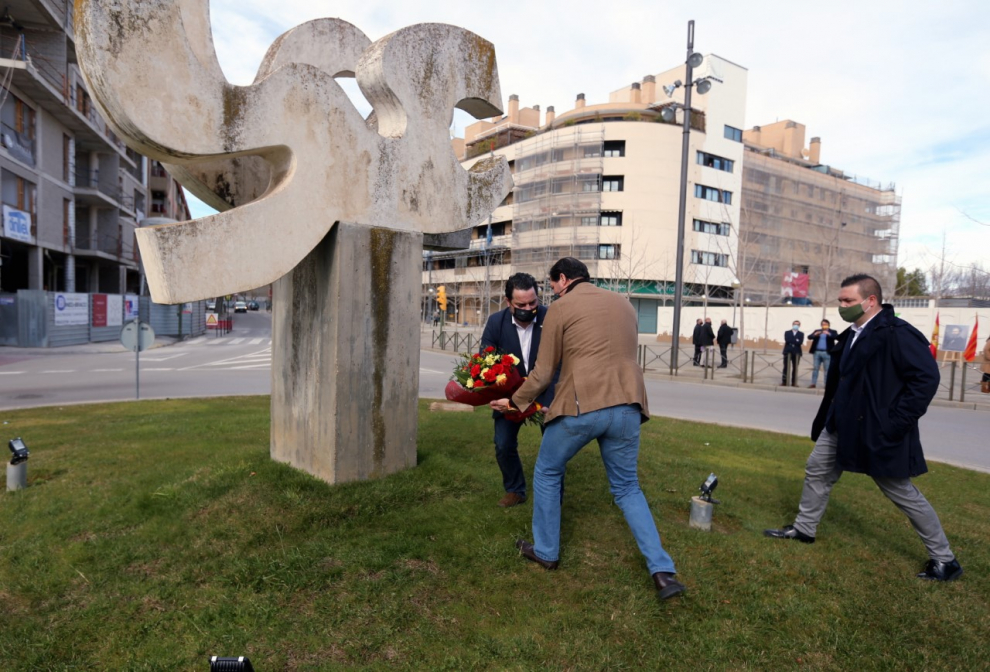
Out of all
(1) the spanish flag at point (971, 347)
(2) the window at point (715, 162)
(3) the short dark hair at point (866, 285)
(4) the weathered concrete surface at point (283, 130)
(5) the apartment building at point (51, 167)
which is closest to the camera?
(4) the weathered concrete surface at point (283, 130)

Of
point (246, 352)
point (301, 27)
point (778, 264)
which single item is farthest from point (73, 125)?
point (778, 264)

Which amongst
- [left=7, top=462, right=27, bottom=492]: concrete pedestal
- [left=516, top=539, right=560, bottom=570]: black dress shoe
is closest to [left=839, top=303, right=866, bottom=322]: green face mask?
[left=516, top=539, right=560, bottom=570]: black dress shoe

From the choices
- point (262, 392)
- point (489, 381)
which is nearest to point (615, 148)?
point (262, 392)

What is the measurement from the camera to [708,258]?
162 feet

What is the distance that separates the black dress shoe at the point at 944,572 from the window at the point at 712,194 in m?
50.1

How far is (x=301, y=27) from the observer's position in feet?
17.2

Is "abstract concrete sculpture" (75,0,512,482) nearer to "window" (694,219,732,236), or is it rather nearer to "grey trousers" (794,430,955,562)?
"grey trousers" (794,430,955,562)

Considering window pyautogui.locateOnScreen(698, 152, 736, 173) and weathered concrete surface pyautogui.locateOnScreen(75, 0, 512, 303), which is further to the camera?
window pyautogui.locateOnScreen(698, 152, 736, 173)

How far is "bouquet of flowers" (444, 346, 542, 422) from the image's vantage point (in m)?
4.07

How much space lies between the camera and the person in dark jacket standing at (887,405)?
374 cm

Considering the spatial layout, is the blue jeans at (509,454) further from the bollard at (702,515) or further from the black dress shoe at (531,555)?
the bollard at (702,515)

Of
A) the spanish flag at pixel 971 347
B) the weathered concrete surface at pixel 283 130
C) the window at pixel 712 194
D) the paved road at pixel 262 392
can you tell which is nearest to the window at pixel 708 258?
the window at pixel 712 194

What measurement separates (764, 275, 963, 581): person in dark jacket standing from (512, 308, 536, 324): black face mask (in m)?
2.13

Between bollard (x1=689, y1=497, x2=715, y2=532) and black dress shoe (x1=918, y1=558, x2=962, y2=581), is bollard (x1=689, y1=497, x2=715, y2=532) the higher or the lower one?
the higher one
